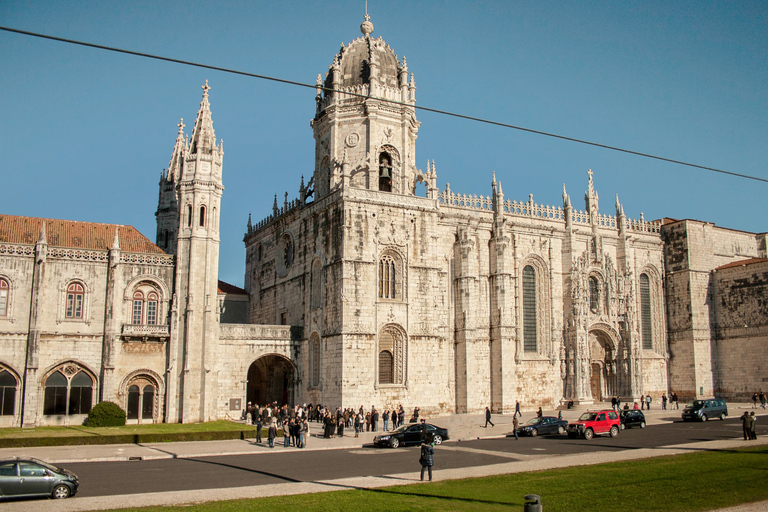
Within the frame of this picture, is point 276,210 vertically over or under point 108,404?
over

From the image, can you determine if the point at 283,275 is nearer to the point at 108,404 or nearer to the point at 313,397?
the point at 313,397

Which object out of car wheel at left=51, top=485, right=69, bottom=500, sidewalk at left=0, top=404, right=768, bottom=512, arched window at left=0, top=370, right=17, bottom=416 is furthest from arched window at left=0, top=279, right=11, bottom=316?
car wheel at left=51, top=485, right=69, bottom=500

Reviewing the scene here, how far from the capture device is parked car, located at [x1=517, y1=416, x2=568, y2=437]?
1326 inches

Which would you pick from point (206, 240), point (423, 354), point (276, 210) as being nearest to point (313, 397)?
point (423, 354)

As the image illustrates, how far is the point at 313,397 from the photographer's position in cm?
4206

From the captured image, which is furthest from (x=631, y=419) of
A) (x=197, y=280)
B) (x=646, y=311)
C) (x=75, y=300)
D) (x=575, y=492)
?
(x=75, y=300)

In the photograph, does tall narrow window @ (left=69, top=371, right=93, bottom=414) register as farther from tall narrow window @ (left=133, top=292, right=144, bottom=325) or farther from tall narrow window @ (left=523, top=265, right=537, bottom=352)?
tall narrow window @ (left=523, top=265, right=537, bottom=352)

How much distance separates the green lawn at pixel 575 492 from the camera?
1530 centimetres

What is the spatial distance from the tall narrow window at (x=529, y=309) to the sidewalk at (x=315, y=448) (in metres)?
6.51

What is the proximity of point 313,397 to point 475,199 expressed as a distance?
17.3 m

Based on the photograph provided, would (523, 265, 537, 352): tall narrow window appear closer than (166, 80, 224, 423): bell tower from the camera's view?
No

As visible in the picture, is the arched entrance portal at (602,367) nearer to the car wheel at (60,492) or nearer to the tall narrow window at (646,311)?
the tall narrow window at (646,311)

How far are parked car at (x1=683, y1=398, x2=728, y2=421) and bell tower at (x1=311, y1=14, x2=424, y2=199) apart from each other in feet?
69.2

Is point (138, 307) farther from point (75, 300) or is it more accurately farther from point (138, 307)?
point (75, 300)
